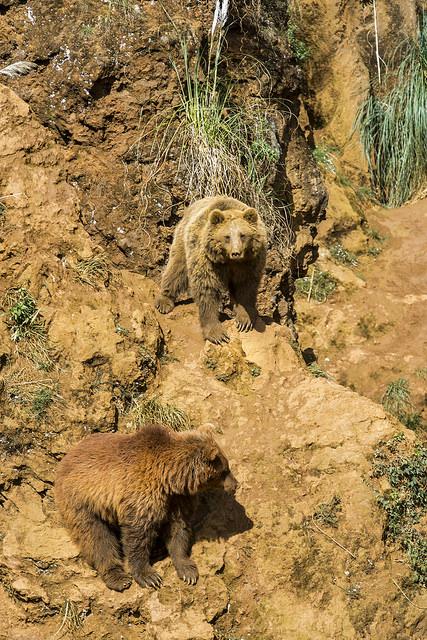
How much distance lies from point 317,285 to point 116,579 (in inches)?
255

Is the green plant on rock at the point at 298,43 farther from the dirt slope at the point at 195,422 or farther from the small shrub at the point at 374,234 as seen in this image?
the dirt slope at the point at 195,422

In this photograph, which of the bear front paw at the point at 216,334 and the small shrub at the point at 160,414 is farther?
the bear front paw at the point at 216,334

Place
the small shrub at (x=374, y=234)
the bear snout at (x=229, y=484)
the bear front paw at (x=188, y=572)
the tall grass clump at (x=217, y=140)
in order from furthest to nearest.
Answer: the small shrub at (x=374, y=234)
the tall grass clump at (x=217, y=140)
the bear snout at (x=229, y=484)
the bear front paw at (x=188, y=572)

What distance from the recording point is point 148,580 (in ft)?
18.7

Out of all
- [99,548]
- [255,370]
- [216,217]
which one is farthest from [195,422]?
[216,217]

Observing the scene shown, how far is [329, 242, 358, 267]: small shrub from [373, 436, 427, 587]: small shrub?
5393mm

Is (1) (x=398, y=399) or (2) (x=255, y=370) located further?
(1) (x=398, y=399)

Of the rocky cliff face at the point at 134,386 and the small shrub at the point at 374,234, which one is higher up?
the rocky cliff face at the point at 134,386

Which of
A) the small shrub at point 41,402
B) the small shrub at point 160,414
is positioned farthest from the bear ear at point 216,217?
the small shrub at point 41,402

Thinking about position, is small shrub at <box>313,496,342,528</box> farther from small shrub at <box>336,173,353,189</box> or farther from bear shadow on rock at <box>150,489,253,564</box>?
small shrub at <box>336,173,353,189</box>

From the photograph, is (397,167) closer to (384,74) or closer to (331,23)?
(384,74)

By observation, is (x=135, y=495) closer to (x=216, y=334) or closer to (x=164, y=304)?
(x=216, y=334)

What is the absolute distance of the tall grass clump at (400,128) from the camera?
1305cm

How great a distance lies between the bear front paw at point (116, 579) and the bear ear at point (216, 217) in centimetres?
347
